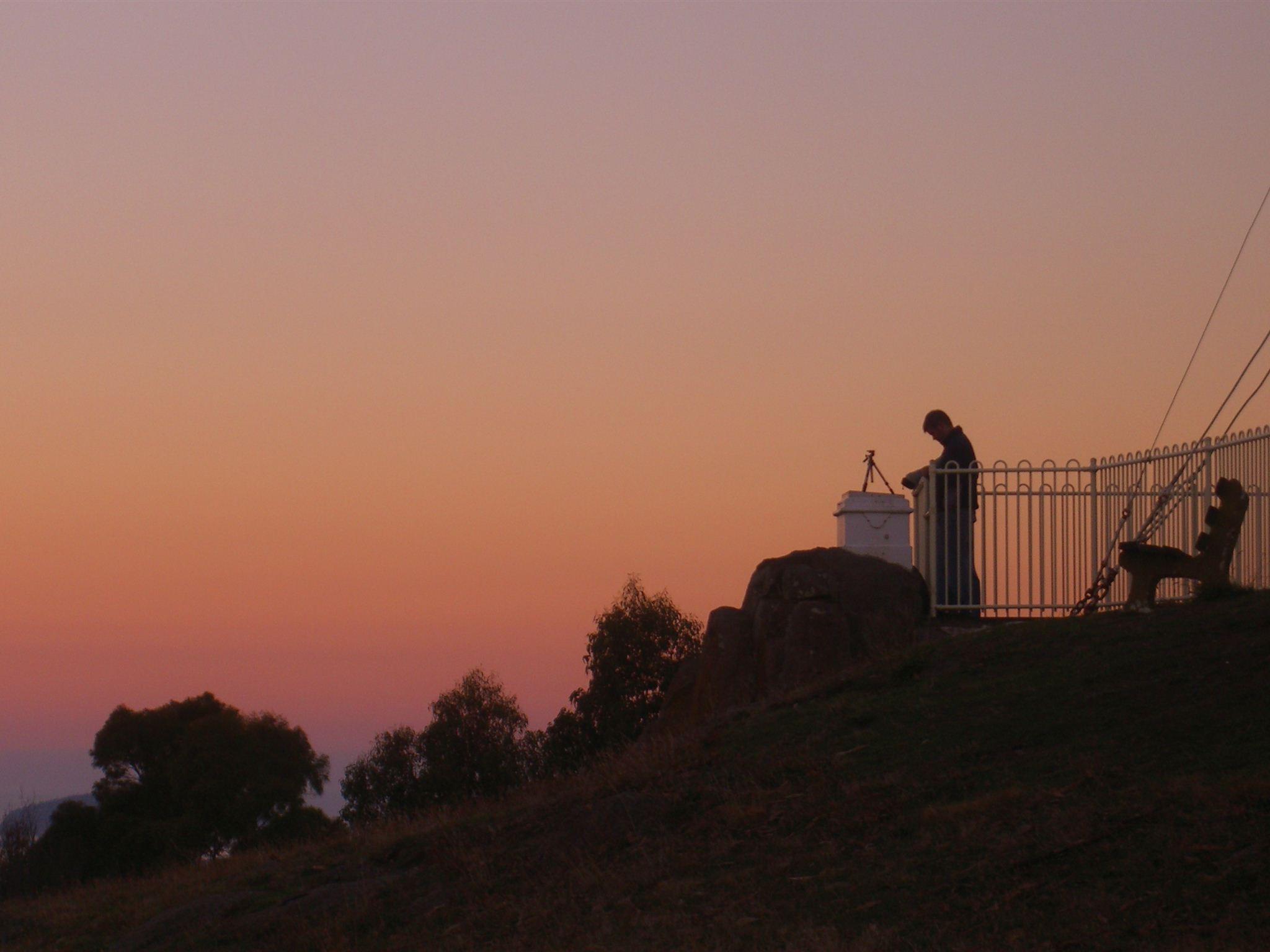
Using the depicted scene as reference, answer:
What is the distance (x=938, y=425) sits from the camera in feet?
45.4

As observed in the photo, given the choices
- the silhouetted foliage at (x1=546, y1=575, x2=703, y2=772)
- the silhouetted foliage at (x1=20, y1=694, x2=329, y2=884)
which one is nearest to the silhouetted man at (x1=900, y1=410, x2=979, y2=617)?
the silhouetted foliage at (x1=546, y1=575, x2=703, y2=772)

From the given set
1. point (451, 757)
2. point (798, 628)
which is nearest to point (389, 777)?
point (451, 757)

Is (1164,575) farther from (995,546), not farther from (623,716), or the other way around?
(623,716)

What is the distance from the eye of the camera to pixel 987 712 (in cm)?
923

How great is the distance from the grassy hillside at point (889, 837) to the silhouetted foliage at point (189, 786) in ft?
47.6

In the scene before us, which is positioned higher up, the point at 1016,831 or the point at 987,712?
the point at 987,712

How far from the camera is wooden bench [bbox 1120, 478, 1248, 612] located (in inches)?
429

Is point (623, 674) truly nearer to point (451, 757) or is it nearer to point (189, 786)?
point (451, 757)

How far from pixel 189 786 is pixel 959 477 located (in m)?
19.2

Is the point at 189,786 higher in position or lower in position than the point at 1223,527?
lower

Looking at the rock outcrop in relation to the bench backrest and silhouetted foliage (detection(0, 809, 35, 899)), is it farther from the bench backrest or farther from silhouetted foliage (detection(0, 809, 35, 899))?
silhouetted foliage (detection(0, 809, 35, 899))

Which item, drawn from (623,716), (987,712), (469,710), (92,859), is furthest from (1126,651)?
(92,859)

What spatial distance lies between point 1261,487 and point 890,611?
3.51 meters

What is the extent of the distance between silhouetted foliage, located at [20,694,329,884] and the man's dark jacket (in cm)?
1586
